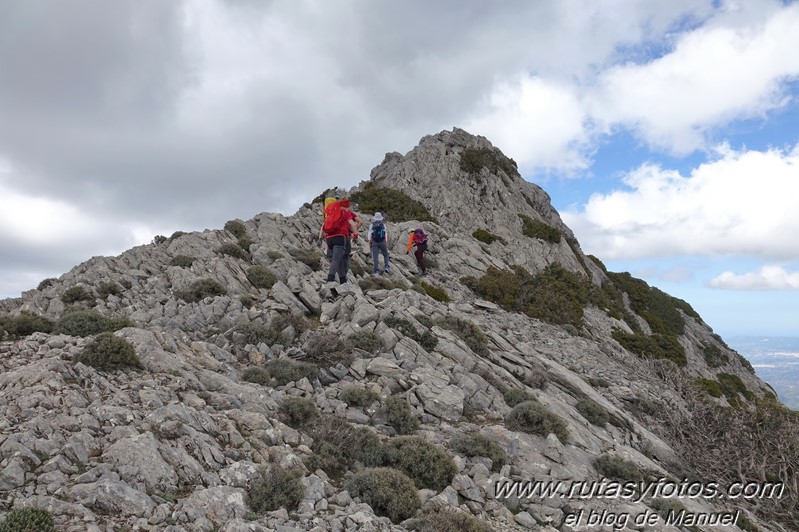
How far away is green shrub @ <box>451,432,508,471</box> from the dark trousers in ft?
29.6

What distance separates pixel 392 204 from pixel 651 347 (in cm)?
2171

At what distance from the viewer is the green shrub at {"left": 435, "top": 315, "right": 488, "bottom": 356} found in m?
15.5

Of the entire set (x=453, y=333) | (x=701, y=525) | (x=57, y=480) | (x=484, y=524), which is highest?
(x=453, y=333)

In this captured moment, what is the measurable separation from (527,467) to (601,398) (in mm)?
7382

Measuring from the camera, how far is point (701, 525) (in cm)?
955

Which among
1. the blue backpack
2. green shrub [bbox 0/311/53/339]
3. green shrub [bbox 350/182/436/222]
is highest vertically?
green shrub [bbox 350/182/436/222]

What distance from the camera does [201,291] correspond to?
16.0 m

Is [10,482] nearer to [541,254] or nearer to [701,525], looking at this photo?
[701,525]

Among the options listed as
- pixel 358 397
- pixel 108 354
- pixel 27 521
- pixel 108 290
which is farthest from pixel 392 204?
pixel 27 521

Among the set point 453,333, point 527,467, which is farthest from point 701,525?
point 453,333

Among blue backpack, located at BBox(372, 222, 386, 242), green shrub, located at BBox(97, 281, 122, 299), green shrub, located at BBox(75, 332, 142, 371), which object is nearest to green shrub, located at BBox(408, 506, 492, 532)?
green shrub, located at BBox(75, 332, 142, 371)

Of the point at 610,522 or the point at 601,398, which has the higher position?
the point at 601,398

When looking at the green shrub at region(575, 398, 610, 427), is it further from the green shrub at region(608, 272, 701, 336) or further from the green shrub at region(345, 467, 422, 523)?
the green shrub at region(608, 272, 701, 336)

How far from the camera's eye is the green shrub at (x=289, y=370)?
1106 cm
